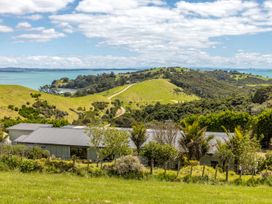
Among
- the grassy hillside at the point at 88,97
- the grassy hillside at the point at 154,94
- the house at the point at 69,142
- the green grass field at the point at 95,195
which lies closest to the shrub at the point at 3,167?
the green grass field at the point at 95,195

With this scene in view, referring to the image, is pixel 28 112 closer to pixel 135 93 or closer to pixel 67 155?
pixel 67 155

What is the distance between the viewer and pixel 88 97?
14650cm

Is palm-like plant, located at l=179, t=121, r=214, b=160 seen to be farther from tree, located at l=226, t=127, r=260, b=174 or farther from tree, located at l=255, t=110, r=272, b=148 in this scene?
tree, located at l=255, t=110, r=272, b=148

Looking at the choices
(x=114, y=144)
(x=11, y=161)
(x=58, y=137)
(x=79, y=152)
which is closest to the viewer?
(x=11, y=161)

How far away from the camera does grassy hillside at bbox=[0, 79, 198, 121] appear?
342ft

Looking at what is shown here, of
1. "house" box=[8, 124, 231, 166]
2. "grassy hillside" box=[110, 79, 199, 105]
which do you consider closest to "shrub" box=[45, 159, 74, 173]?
"house" box=[8, 124, 231, 166]

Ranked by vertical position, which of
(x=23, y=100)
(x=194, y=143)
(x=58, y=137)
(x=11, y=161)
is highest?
(x=11, y=161)

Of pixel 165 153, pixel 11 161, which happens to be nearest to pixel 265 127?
pixel 165 153

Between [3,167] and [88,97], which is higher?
[3,167]

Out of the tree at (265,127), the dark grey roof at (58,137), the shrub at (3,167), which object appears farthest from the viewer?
the tree at (265,127)

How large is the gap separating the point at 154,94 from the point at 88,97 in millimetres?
48304

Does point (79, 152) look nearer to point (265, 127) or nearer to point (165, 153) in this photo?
point (165, 153)

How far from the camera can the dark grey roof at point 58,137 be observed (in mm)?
40594

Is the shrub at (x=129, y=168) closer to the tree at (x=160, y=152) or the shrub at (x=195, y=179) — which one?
the shrub at (x=195, y=179)
